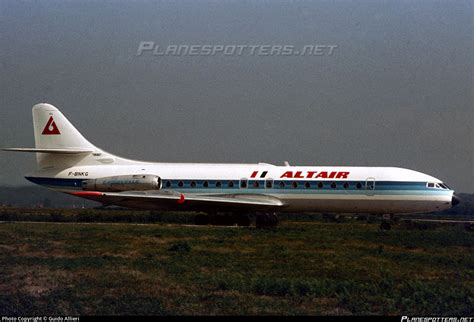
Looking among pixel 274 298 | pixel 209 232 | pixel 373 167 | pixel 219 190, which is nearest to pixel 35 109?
pixel 219 190

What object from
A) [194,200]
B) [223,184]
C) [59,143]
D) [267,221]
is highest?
[59,143]

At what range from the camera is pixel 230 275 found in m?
15.0

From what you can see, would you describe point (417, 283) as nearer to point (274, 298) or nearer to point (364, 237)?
point (274, 298)

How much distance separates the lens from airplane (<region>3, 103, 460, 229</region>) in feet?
99.2

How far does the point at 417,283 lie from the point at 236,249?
7.04m

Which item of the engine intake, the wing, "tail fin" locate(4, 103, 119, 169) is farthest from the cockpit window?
"tail fin" locate(4, 103, 119, 169)

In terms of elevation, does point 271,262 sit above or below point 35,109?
below

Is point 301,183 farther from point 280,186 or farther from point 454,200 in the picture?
point 454,200

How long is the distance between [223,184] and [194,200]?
1.92m

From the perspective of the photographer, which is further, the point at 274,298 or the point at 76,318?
the point at 274,298

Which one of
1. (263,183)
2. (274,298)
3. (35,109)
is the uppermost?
(35,109)

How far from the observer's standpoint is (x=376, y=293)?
44.2 ft

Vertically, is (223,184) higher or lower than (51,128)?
lower

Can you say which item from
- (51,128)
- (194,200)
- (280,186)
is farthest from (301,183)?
(51,128)
